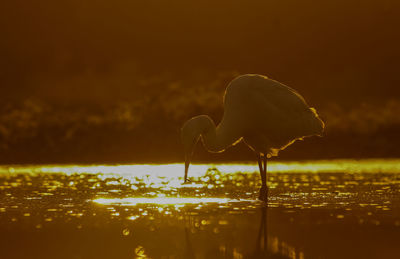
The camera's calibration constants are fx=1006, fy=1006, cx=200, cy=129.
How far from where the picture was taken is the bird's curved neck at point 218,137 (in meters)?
14.4

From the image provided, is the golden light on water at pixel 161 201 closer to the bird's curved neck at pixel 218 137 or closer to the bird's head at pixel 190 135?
the bird's head at pixel 190 135

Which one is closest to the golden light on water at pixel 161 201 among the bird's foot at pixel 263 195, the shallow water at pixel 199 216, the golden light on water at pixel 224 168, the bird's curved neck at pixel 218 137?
the shallow water at pixel 199 216

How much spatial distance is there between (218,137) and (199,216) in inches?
116

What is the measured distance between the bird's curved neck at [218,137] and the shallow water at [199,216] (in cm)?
72

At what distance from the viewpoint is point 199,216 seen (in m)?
11.8

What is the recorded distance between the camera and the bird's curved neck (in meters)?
14.4

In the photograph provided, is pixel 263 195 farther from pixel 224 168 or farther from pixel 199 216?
pixel 224 168

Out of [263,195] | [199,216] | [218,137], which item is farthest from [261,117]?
[199,216]

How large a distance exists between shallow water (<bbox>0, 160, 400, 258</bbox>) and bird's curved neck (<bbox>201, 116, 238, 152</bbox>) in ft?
2.37

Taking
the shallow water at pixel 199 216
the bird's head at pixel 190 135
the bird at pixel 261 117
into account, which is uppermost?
the bird at pixel 261 117

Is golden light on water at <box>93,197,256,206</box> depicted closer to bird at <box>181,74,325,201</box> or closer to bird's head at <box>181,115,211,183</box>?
bird's head at <box>181,115,211,183</box>

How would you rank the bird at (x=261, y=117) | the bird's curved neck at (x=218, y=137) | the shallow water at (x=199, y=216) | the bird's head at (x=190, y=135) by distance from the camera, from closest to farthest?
the shallow water at (x=199, y=216)
the bird's head at (x=190, y=135)
the bird's curved neck at (x=218, y=137)
the bird at (x=261, y=117)

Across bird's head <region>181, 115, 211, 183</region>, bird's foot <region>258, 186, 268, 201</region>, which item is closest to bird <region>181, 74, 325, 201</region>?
bird's foot <region>258, 186, 268, 201</region>

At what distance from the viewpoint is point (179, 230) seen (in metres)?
10.6
